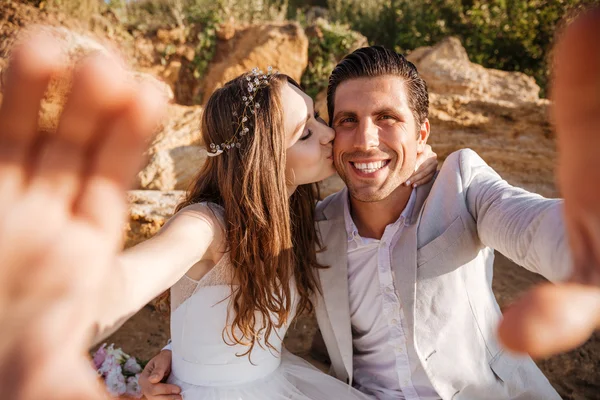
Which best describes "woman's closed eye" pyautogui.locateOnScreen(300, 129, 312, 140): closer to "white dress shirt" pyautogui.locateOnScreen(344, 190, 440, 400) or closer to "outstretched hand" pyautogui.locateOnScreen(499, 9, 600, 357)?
"white dress shirt" pyautogui.locateOnScreen(344, 190, 440, 400)

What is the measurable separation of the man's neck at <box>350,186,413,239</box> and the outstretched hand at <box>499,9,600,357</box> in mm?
1591

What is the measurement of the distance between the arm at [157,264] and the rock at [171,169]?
2.57 metres

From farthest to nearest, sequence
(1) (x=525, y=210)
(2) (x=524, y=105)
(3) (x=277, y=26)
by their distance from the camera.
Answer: (3) (x=277, y=26) → (2) (x=524, y=105) → (1) (x=525, y=210)

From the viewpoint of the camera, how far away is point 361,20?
7.21 m

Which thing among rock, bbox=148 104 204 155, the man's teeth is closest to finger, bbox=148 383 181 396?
the man's teeth

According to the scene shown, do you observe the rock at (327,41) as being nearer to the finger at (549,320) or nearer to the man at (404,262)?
the man at (404,262)

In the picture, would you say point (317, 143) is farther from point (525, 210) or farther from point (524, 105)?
point (524, 105)

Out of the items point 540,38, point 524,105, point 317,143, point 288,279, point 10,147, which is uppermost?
point 540,38

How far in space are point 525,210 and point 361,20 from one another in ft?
21.1

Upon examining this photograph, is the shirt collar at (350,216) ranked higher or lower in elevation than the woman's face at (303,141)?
lower

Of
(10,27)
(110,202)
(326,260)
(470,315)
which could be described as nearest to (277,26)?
(10,27)

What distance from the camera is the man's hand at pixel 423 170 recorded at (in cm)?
233

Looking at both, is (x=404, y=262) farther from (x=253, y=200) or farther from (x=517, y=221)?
(x=253, y=200)

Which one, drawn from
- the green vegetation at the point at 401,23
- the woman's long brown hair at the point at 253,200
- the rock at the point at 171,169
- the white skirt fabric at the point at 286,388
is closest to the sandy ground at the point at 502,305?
the white skirt fabric at the point at 286,388
